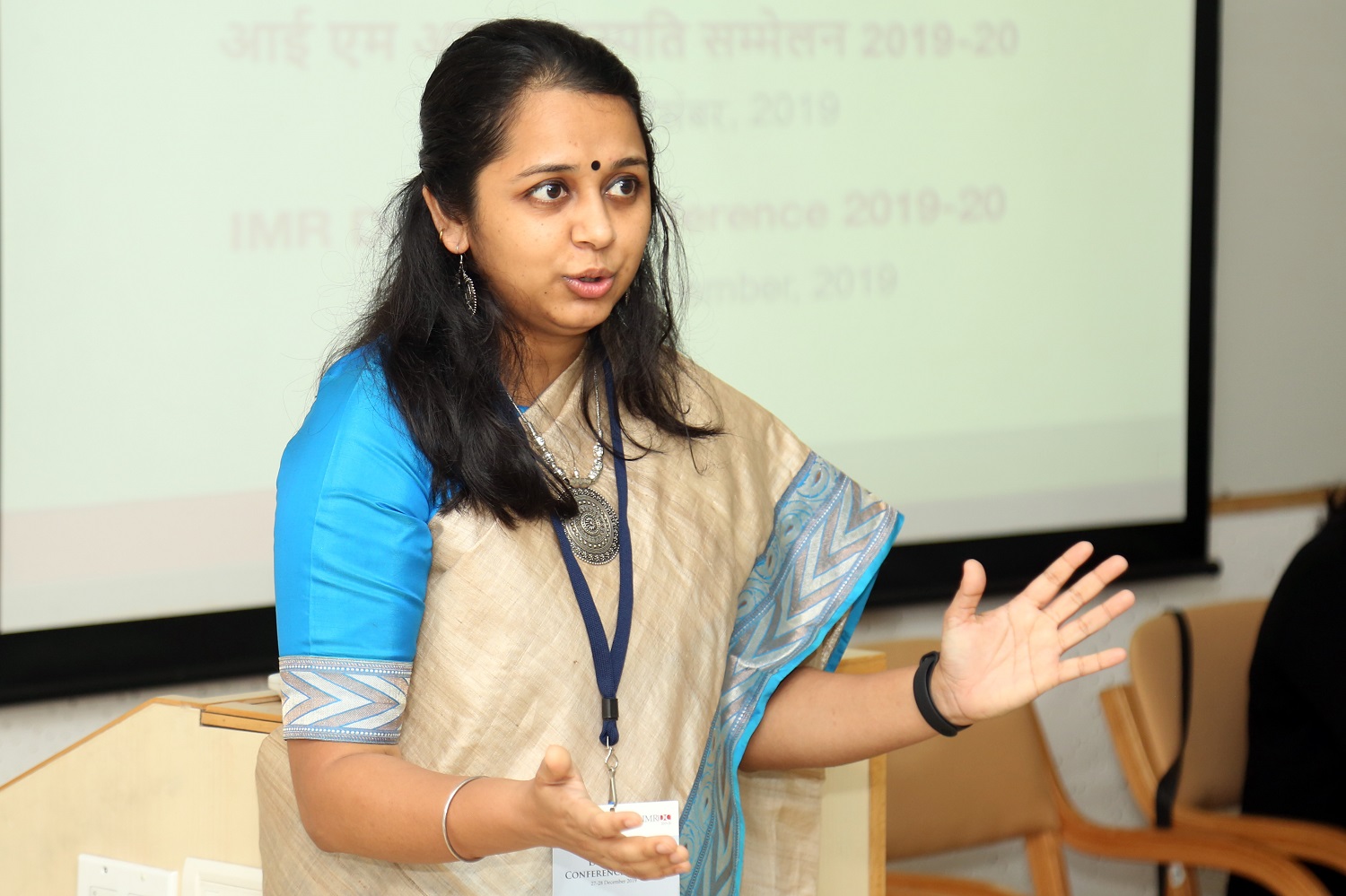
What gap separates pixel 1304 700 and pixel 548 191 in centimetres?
201

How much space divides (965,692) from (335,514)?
642mm

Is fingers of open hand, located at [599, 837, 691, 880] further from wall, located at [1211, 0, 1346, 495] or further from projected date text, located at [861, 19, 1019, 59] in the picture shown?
wall, located at [1211, 0, 1346, 495]

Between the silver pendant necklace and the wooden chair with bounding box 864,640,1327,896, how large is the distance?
4.19 ft

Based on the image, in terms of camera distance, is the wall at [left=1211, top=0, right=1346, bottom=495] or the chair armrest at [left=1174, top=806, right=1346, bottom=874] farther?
the wall at [left=1211, top=0, right=1346, bottom=495]

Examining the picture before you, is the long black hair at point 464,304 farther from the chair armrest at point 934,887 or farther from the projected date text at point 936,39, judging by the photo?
the projected date text at point 936,39

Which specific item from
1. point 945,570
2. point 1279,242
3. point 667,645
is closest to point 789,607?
point 667,645

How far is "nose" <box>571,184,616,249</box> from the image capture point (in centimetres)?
123

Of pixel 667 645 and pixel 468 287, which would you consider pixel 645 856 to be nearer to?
pixel 667 645

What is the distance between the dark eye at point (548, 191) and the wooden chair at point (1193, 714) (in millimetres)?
1950

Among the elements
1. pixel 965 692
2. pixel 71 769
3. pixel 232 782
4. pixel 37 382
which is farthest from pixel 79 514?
pixel 965 692

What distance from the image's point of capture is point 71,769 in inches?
64.4

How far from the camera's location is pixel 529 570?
127 centimetres

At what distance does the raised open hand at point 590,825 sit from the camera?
983 mm

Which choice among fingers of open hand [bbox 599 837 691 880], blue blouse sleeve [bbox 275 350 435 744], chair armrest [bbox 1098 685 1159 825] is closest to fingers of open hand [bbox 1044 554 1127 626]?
fingers of open hand [bbox 599 837 691 880]
